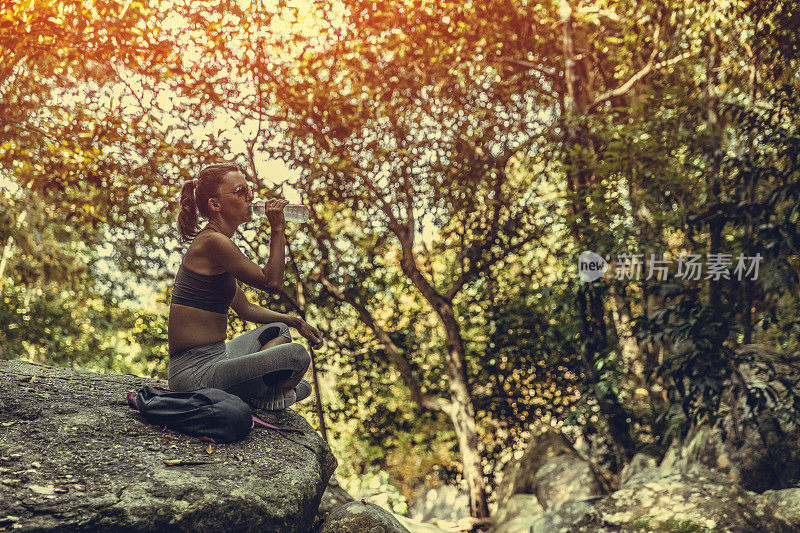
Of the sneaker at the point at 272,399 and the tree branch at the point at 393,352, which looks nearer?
the sneaker at the point at 272,399

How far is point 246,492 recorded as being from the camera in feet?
9.98

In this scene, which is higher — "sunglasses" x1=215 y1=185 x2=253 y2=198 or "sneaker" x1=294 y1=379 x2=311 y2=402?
"sunglasses" x1=215 y1=185 x2=253 y2=198

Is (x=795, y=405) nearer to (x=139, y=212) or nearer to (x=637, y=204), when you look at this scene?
(x=637, y=204)

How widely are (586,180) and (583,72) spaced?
2.16m

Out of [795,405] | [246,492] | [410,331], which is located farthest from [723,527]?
[410,331]

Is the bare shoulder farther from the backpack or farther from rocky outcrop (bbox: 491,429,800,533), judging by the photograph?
rocky outcrop (bbox: 491,429,800,533)

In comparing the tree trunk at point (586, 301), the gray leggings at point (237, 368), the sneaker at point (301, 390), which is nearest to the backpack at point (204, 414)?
the gray leggings at point (237, 368)

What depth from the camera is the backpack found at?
3.36 m

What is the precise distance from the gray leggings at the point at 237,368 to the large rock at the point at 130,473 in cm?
28

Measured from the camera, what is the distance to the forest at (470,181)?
22.6ft

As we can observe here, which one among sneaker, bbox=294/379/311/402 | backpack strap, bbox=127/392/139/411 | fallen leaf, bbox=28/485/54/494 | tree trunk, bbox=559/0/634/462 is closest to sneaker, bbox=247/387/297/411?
sneaker, bbox=294/379/311/402

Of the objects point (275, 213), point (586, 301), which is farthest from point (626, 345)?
point (275, 213)

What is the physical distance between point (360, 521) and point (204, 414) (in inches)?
51.1

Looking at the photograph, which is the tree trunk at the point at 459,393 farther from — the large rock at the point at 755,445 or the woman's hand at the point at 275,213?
the woman's hand at the point at 275,213
